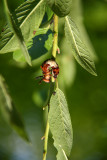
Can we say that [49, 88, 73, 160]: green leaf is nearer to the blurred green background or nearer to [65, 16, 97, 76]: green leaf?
[65, 16, 97, 76]: green leaf

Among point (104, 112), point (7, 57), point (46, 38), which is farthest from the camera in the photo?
point (104, 112)

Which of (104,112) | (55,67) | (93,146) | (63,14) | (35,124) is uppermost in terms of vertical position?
(63,14)

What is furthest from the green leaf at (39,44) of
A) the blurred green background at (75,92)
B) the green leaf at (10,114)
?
the green leaf at (10,114)

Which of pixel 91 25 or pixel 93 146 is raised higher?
pixel 91 25

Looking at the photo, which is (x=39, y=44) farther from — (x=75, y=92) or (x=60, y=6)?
(x=75, y=92)

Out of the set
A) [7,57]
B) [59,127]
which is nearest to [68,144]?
[59,127]

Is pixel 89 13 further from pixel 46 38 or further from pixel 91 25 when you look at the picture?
pixel 46 38

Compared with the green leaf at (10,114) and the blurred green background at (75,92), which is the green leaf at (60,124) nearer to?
the green leaf at (10,114)
